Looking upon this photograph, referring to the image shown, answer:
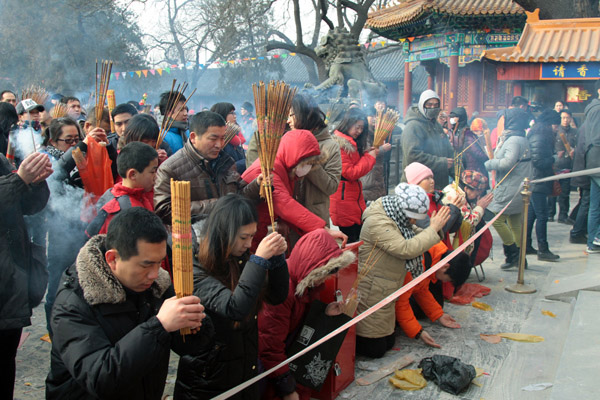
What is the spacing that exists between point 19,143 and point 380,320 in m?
2.88

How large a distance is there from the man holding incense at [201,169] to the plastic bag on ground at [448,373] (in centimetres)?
148

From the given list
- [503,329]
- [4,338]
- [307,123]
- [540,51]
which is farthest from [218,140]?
[540,51]

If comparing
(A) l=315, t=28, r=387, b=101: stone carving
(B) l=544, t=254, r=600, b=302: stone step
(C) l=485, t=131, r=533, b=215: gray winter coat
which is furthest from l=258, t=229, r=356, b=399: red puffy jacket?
(A) l=315, t=28, r=387, b=101: stone carving

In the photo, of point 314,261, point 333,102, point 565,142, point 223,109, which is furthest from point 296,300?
point 333,102

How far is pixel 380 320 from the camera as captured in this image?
11.9ft

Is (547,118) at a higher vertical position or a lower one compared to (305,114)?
lower

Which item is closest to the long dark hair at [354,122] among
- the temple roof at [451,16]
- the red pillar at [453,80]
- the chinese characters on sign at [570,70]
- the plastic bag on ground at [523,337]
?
the plastic bag on ground at [523,337]

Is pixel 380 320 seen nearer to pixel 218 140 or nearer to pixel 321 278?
pixel 321 278

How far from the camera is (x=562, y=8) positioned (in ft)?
29.6

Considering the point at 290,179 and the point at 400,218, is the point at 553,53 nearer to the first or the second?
the point at 400,218

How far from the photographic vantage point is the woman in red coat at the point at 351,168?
4695 mm

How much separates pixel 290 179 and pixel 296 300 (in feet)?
2.99

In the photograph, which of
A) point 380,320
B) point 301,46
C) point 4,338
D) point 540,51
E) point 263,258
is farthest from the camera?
point 301,46

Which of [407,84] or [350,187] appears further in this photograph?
[407,84]
